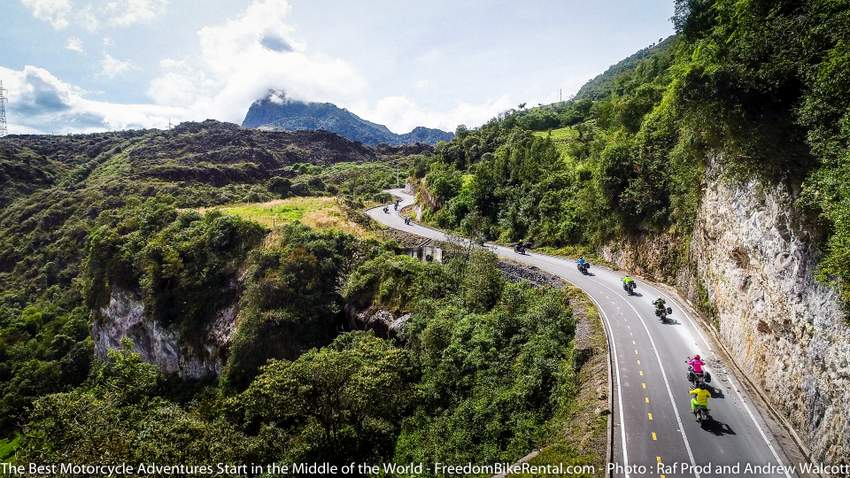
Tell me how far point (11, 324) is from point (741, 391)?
89199 mm

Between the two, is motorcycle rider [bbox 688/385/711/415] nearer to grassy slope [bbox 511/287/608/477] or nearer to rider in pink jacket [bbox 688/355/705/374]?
rider in pink jacket [bbox 688/355/705/374]

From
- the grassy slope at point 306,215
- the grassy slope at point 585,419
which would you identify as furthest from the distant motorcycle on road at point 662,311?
the grassy slope at point 306,215

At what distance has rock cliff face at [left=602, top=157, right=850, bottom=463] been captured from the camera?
1374 cm

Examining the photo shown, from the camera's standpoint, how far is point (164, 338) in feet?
143

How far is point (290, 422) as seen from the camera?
29.7 meters

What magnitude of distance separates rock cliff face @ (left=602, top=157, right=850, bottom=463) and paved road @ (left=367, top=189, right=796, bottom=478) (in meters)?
1.30

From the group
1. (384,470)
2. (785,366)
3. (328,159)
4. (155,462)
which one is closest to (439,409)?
(384,470)

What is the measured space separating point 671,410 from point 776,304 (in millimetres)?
6273

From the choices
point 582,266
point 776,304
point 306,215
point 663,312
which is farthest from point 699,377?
point 306,215

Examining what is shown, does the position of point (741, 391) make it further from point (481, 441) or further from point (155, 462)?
point (155, 462)

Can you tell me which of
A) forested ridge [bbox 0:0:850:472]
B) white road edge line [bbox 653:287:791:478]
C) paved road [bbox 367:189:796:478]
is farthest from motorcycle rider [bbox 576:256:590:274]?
white road edge line [bbox 653:287:791:478]

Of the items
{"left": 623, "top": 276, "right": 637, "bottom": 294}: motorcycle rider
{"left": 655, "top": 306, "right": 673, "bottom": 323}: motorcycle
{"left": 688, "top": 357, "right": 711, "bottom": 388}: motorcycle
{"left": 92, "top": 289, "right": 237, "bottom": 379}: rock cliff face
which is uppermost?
{"left": 623, "top": 276, "right": 637, "bottom": 294}: motorcycle rider

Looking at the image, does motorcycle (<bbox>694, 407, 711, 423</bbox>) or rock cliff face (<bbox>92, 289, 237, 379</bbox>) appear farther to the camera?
rock cliff face (<bbox>92, 289, 237, 379</bbox>)

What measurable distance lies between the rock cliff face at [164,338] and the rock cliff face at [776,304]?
127ft
